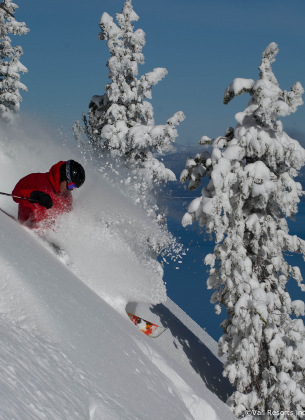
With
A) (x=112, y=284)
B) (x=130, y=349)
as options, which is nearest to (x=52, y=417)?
(x=130, y=349)

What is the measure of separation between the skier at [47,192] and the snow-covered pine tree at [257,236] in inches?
138

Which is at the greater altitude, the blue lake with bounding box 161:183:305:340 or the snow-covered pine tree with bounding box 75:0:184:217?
the snow-covered pine tree with bounding box 75:0:184:217

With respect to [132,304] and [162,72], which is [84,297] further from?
[162,72]

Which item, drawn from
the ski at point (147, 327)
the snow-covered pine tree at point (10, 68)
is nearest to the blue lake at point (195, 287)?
the snow-covered pine tree at point (10, 68)

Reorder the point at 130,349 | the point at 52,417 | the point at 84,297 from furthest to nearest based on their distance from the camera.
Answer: the point at 84,297
the point at 130,349
the point at 52,417

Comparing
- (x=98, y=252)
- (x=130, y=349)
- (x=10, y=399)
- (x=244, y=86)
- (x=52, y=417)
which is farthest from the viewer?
(x=244, y=86)

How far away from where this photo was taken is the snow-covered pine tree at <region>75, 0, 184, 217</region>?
58.0ft

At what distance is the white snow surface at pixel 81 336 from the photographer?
294cm

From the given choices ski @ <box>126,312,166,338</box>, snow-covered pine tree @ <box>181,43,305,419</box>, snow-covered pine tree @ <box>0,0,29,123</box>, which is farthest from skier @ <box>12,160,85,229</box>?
snow-covered pine tree @ <box>0,0,29,123</box>

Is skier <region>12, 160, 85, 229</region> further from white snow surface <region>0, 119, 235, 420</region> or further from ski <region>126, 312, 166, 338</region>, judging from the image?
ski <region>126, 312, 166, 338</region>

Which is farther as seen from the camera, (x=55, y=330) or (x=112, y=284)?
(x=112, y=284)

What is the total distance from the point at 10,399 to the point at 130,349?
285cm

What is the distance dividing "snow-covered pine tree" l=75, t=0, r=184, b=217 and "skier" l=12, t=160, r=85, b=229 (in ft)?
29.2

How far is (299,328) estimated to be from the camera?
11.3 meters
